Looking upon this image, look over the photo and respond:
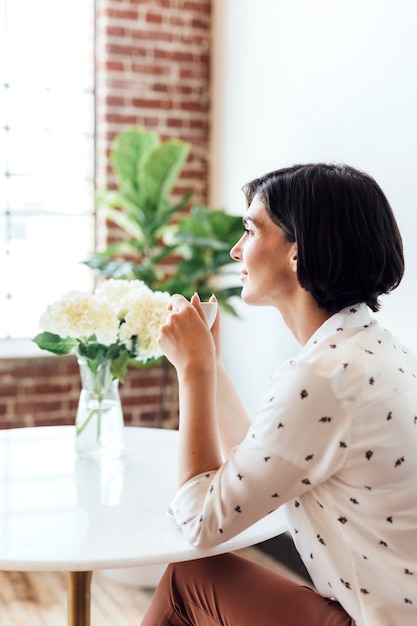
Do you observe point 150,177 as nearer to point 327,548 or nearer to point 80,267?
point 80,267

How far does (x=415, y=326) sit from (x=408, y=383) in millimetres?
1135

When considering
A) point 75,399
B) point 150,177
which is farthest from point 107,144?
point 75,399

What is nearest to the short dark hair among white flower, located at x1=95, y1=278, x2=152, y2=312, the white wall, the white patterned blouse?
the white patterned blouse

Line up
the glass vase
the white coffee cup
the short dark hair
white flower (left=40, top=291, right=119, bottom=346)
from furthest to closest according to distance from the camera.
→ the glass vase, white flower (left=40, top=291, right=119, bottom=346), the white coffee cup, the short dark hair

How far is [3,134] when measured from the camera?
3.61 m

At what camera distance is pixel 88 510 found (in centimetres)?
163

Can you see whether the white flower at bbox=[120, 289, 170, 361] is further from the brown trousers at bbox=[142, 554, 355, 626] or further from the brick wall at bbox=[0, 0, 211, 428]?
the brick wall at bbox=[0, 0, 211, 428]

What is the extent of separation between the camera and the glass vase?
75.0 inches

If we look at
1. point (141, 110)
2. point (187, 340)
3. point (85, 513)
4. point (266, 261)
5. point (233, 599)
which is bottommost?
point (233, 599)

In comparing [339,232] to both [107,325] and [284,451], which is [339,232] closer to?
[284,451]

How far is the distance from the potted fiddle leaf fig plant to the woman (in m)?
1.60

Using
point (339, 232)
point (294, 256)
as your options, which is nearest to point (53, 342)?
point (294, 256)

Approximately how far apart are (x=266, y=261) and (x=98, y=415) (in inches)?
25.1

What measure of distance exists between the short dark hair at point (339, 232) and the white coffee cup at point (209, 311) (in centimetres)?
24
